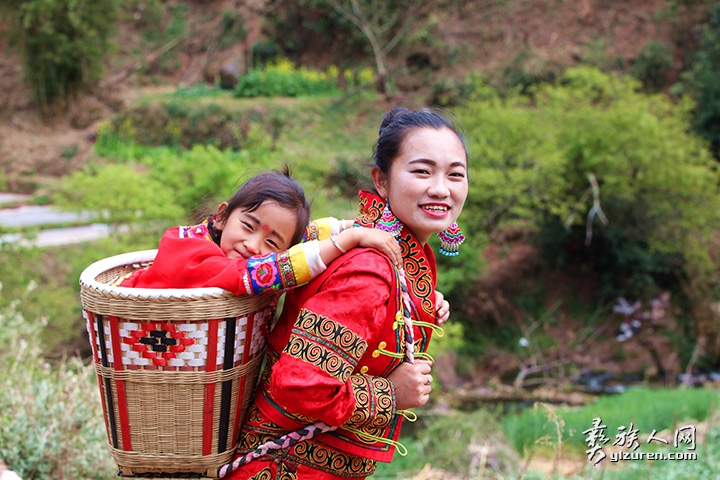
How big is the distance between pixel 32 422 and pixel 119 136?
12.3 m

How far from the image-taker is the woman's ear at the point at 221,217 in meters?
2.00

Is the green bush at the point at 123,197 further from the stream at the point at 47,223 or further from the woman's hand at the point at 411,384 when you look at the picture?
the woman's hand at the point at 411,384

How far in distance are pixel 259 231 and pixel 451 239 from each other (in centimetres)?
52

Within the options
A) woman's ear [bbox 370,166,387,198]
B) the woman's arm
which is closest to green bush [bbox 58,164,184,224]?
woman's ear [bbox 370,166,387,198]

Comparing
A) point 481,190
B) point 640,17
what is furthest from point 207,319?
point 640,17

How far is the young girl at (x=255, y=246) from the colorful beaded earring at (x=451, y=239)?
0.73 feet

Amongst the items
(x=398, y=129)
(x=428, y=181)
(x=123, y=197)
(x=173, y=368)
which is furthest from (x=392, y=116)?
(x=123, y=197)

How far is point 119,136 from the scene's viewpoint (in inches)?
569

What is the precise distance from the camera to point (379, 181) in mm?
1951

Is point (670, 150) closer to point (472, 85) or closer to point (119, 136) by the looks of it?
point (472, 85)

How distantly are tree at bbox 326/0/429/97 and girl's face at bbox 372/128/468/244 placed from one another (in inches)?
515

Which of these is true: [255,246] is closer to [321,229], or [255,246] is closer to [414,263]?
[321,229]

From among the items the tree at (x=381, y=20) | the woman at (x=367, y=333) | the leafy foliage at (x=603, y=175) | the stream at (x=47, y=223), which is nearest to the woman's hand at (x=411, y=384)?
the woman at (x=367, y=333)

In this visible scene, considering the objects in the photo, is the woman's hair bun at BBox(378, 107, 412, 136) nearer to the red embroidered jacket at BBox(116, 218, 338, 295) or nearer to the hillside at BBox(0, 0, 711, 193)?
the red embroidered jacket at BBox(116, 218, 338, 295)
